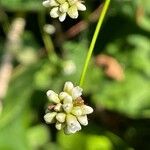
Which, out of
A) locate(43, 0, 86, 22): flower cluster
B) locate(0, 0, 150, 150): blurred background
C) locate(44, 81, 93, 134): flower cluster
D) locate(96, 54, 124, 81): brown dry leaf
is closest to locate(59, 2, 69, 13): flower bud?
locate(43, 0, 86, 22): flower cluster

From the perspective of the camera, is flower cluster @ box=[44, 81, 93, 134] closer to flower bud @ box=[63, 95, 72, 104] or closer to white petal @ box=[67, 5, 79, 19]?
flower bud @ box=[63, 95, 72, 104]

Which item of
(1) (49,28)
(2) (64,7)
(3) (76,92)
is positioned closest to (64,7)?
(2) (64,7)

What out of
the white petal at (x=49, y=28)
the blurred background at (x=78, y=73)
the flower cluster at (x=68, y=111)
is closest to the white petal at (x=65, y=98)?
the flower cluster at (x=68, y=111)

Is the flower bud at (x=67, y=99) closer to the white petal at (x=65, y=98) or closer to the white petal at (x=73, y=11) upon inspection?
the white petal at (x=65, y=98)

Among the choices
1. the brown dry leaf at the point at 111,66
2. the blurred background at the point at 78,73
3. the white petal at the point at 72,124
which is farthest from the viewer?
the brown dry leaf at the point at 111,66

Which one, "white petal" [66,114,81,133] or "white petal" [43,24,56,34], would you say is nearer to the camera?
"white petal" [66,114,81,133]

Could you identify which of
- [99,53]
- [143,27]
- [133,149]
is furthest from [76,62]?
[133,149]
